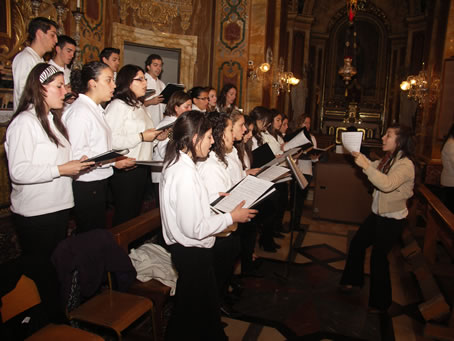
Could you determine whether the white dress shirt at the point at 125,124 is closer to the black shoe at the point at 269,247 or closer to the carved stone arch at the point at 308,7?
the black shoe at the point at 269,247

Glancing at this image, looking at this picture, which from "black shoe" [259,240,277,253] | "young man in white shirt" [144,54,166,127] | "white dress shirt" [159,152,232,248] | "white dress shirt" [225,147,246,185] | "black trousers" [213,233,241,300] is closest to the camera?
"white dress shirt" [159,152,232,248]

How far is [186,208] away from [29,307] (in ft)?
3.34

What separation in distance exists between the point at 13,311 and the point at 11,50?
4040 millimetres

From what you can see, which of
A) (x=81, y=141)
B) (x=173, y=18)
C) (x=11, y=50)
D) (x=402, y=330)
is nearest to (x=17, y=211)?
(x=81, y=141)

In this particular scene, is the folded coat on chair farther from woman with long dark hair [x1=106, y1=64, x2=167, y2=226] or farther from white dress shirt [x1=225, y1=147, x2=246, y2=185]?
white dress shirt [x1=225, y1=147, x2=246, y2=185]

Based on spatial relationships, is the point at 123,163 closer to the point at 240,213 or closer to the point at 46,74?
the point at 46,74

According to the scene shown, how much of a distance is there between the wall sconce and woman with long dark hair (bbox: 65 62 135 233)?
6.11 meters

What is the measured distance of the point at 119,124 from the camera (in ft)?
10.6

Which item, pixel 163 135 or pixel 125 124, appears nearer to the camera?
pixel 125 124

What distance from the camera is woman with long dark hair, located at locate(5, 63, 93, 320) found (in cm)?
223

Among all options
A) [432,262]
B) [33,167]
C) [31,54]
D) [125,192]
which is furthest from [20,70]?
[432,262]

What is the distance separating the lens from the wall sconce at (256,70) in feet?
27.9

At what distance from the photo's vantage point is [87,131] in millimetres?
2744

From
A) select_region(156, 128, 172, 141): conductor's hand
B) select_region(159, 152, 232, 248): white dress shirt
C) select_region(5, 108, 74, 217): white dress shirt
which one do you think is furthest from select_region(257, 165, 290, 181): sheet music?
select_region(5, 108, 74, 217): white dress shirt
